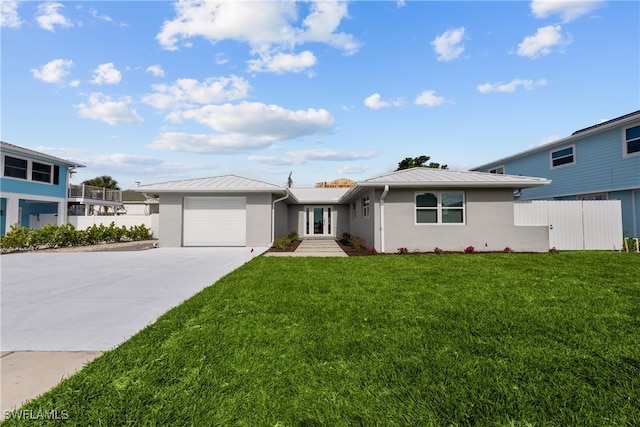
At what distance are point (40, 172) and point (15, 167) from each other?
1.61m

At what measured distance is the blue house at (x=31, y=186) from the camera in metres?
16.5

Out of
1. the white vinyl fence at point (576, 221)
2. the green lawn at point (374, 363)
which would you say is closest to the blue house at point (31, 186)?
the green lawn at point (374, 363)

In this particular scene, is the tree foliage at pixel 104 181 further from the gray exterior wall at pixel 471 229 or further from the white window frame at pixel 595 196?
the white window frame at pixel 595 196

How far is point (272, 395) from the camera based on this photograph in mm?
2336

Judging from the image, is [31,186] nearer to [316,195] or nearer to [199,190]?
[199,190]

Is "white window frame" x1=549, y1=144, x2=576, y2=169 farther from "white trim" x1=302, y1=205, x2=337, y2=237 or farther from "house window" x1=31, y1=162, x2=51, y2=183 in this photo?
"house window" x1=31, y1=162, x2=51, y2=183

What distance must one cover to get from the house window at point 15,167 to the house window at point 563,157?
102ft

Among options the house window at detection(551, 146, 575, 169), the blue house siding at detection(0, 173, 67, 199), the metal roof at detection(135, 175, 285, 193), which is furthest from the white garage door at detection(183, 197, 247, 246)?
the house window at detection(551, 146, 575, 169)

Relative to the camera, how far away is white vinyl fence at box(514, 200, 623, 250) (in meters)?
11.8

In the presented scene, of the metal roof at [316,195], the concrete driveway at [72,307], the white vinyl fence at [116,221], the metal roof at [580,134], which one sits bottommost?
the concrete driveway at [72,307]

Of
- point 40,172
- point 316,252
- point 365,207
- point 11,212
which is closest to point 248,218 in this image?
point 316,252

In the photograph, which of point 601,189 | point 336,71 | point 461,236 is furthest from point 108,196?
point 601,189

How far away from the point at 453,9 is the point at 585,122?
40.1ft

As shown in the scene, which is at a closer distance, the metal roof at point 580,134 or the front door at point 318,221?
the metal roof at point 580,134
